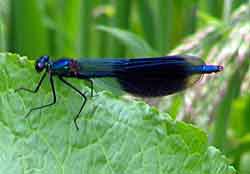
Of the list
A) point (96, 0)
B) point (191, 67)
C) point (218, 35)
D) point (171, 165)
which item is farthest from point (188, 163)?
point (96, 0)

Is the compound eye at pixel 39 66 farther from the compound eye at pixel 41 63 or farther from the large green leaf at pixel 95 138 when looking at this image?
the large green leaf at pixel 95 138

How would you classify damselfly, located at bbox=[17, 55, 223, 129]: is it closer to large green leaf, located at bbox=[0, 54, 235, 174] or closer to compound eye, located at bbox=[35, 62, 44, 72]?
compound eye, located at bbox=[35, 62, 44, 72]

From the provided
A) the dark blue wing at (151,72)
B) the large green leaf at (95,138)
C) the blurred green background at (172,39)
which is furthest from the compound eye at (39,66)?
the blurred green background at (172,39)

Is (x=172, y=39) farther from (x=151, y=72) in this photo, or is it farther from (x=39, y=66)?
(x=39, y=66)

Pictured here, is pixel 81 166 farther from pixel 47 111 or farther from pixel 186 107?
pixel 186 107

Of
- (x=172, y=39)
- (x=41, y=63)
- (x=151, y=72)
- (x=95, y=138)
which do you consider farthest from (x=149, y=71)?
(x=172, y=39)

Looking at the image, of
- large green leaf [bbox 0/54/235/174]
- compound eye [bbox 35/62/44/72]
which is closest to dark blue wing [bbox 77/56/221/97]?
compound eye [bbox 35/62/44/72]
